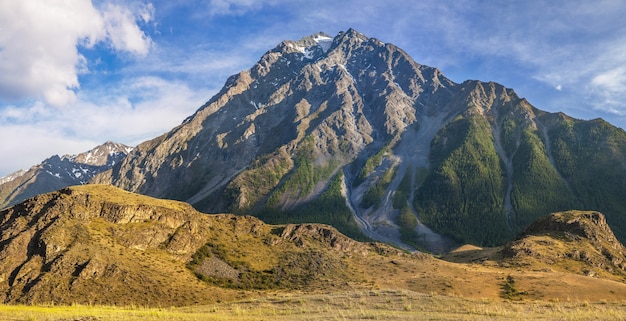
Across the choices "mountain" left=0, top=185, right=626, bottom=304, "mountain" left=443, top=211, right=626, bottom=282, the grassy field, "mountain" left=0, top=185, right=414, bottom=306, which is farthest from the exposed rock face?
the grassy field

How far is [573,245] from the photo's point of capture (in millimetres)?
134875

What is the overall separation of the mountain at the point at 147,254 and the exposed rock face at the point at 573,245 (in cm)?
3995

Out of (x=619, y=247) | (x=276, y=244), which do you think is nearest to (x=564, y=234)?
(x=619, y=247)

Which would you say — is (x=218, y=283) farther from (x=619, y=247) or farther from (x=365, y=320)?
(x=619, y=247)

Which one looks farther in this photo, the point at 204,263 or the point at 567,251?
the point at 567,251

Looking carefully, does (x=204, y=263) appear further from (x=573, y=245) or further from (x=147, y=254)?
(x=573, y=245)

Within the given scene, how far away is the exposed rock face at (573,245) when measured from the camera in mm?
124500

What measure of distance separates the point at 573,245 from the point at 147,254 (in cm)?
12580

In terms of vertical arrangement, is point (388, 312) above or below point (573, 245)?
below

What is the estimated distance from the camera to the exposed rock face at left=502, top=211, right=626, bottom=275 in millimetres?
124500

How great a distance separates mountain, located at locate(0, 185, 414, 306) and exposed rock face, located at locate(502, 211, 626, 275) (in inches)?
1573

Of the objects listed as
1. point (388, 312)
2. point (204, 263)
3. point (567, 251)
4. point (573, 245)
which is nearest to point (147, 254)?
point (204, 263)

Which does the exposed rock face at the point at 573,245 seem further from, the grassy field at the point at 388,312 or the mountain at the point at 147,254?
the grassy field at the point at 388,312

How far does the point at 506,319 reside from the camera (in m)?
27.9
